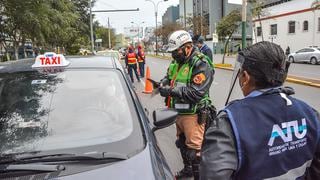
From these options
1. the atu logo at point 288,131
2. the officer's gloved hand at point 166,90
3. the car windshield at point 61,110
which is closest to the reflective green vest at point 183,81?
the officer's gloved hand at point 166,90

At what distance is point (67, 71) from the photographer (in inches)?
137

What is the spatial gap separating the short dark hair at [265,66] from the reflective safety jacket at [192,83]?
2.36m

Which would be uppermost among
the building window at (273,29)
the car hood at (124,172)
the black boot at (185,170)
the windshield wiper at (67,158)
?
the building window at (273,29)

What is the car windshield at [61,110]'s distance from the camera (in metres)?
2.76

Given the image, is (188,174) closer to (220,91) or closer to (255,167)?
(255,167)

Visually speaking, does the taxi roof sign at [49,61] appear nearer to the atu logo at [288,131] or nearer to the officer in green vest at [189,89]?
the officer in green vest at [189,89]

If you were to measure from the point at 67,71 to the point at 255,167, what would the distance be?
213 cm

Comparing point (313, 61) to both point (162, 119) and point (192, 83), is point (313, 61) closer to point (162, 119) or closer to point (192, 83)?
point (192, 83)

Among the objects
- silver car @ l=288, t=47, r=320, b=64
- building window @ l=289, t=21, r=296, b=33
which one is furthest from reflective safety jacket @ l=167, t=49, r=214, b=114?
building window @ l=289, t=21, r=296, b=33

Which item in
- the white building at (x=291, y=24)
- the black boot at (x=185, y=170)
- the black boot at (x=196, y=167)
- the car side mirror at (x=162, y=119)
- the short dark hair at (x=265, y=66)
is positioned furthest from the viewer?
the white building at (x=291, y=24)

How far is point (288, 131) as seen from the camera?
1808 millimetres

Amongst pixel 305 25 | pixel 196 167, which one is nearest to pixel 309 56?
pixel 305 25

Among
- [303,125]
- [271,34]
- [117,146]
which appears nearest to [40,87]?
[117,146]

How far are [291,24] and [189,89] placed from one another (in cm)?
4531
